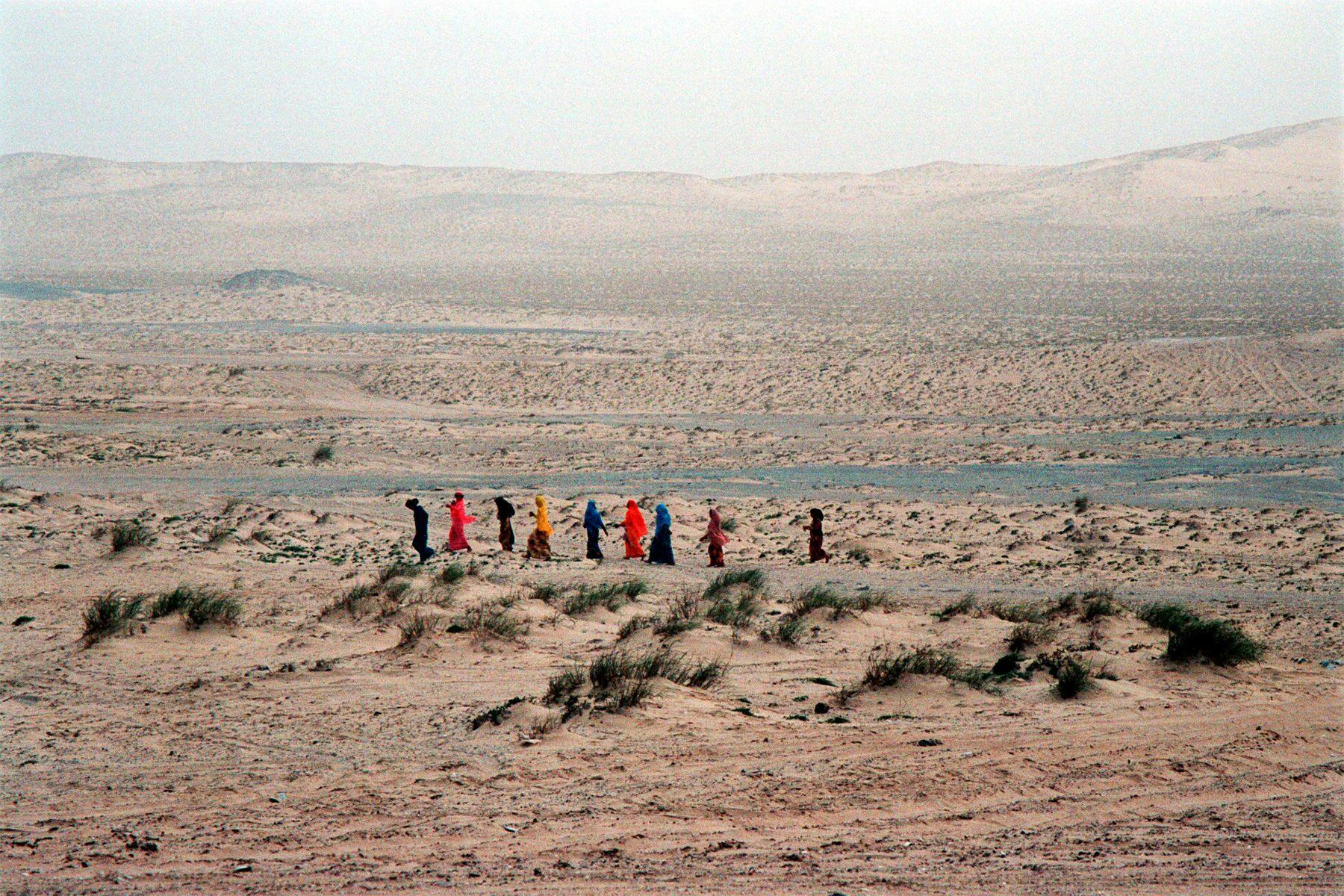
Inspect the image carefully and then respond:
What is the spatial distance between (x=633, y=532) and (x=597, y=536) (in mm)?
A: 577

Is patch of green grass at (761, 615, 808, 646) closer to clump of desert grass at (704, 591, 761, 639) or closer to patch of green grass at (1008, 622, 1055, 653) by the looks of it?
clump of desert grass at (704, 591, 761, 639)

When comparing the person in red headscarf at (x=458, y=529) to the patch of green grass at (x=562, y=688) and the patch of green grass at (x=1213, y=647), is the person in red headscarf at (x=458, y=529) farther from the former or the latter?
the patch of green grass at (x=1213, y=647)

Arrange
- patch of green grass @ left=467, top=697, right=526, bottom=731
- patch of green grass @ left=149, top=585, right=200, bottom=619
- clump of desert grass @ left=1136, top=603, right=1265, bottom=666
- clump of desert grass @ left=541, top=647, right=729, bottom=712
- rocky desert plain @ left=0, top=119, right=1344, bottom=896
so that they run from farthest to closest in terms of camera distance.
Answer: patch of green grass @ left=149, top=585, right=200, bottom=619, clump of desert grass @ left=1136, top=603, right=1265, bottom=666, clump of desert grass @ left=541, top=647, right=729, bottom=712, patch of green grass @ left=467, top=697, right=526, bottom=731, rocky desert plain @ left=0, top=119, right=1344, bottom=896

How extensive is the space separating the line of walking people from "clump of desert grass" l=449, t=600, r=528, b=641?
3720mm

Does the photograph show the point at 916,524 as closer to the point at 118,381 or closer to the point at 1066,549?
the point at 1066,549

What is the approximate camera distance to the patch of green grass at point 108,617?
32.2 ft

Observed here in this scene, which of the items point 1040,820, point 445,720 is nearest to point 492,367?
point 445,720

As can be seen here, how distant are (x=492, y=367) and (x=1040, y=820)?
28954 millimetres

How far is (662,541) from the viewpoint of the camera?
15078mm

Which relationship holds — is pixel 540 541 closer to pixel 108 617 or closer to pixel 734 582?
pixel 734 582

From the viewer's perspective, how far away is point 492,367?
34562mm

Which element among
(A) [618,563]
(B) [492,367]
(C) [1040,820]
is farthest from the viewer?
(B) [492,367]

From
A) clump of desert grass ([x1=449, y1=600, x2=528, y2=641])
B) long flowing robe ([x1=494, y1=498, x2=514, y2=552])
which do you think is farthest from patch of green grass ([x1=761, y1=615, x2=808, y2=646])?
long flowing robe ([x1=494, y1=498, x2=514, y2=552])

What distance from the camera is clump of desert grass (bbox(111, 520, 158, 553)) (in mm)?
13555
